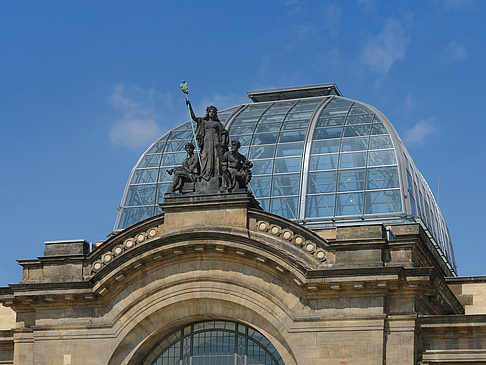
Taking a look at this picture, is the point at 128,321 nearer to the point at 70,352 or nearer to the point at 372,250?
the point at 70,352

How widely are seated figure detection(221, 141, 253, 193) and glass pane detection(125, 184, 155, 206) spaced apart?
10443 mm

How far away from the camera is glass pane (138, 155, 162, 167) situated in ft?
180

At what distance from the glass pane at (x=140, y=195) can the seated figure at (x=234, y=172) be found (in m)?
10.4

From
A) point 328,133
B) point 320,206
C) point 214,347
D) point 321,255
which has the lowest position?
point 214,347

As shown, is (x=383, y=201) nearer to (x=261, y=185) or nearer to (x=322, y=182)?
(x=322, y=182)

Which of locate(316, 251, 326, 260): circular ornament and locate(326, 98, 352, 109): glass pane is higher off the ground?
locate(326, 98, 352, 109): glass pane

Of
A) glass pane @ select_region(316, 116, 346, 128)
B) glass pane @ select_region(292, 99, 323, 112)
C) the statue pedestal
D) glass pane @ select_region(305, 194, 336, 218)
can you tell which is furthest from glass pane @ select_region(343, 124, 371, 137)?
the statue pedestal

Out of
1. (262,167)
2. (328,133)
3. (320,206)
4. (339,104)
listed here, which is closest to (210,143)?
(320,206)

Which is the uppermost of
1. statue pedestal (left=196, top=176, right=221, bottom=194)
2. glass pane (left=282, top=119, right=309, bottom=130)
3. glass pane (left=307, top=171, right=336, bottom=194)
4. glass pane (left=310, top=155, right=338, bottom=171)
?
glass pane (left=282, top=119, right=309, bottom=130)

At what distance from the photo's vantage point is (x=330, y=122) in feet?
174

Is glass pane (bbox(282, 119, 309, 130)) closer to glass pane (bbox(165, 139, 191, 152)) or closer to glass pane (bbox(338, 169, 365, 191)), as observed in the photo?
glass pane (bbox(338, 169, 365, 191))

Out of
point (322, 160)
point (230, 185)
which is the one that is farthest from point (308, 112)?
point (230, 185)

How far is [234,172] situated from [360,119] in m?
11.4

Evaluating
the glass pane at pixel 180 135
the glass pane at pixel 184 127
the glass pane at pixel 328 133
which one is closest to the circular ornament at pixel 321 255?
the glass pane at pixel 328 133
